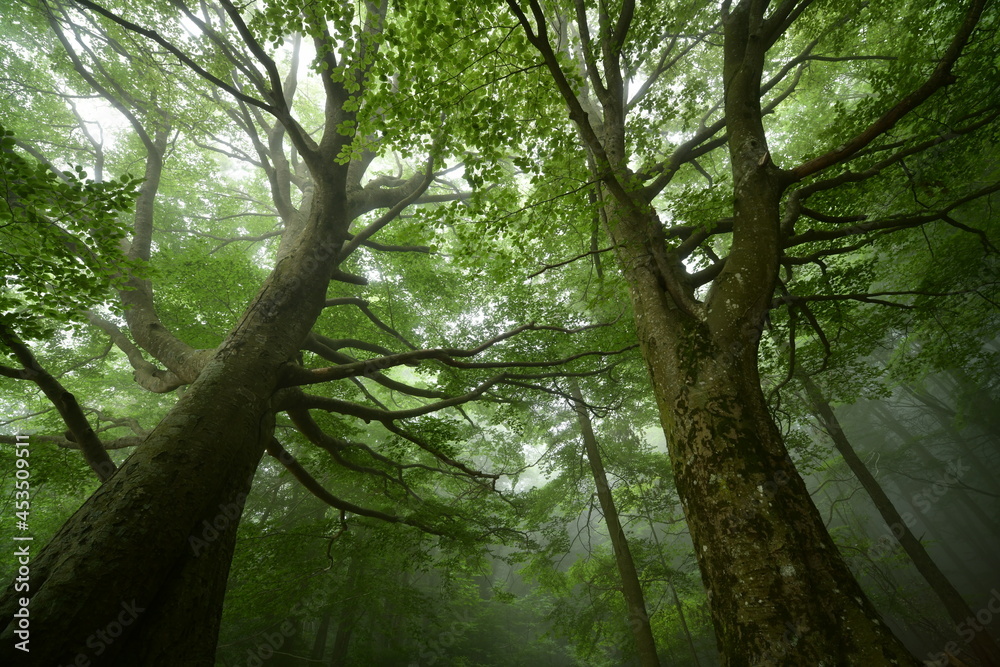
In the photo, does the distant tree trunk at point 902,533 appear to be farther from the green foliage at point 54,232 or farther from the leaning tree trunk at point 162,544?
the green foliage at point 54,232

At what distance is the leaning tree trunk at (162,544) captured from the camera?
185cm

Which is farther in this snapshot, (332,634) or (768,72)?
(332,634)

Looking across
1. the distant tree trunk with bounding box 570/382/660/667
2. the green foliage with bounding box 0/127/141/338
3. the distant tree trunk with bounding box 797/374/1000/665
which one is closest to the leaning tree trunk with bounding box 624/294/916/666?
the distant tree trunk with bounding box 570/382/660/667

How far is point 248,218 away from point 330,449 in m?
10.0

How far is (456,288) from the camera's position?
343 inches

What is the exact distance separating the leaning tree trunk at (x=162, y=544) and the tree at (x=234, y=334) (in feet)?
0.04

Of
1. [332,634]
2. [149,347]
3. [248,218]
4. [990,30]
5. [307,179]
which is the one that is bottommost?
[332,634]

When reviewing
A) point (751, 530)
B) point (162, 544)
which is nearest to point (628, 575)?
point (751, 530)

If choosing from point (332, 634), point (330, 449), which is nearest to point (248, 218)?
point (330, 449)

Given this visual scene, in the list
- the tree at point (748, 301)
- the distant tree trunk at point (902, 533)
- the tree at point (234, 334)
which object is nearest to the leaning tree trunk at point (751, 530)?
the tree at point (748, 301)

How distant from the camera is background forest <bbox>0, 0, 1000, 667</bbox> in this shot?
2197 mm

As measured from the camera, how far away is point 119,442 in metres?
4.56

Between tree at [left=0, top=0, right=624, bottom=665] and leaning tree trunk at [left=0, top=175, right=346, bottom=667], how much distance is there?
0.01 m

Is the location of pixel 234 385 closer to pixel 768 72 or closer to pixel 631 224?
pixel 631 224
